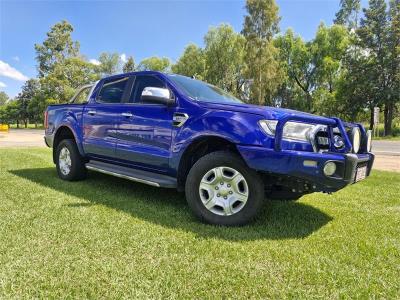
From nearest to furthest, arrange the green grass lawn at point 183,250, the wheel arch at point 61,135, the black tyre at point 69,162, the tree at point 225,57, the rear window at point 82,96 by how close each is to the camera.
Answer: the green grass lawn at point 183,250 < the black tyre at point 69,162 < the rear window at point 82,96 < the wheel arch at point 61,135 < the tree at point 225,57

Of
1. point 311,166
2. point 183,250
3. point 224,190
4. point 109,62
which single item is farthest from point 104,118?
point 109,62

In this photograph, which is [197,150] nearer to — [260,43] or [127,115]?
[127,115]

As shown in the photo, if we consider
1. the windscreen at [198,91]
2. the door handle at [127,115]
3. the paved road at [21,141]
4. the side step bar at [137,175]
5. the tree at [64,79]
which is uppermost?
the tree at [64,79]

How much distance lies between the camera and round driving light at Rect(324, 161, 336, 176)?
3.05m

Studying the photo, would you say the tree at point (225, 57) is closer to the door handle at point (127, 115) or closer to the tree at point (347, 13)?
the tree at point (347, 13)

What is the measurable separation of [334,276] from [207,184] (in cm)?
152

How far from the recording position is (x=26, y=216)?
359 centimetres

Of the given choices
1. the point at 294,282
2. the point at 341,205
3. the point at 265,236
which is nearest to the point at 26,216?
the point at 265,236

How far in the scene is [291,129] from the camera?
3.22 m

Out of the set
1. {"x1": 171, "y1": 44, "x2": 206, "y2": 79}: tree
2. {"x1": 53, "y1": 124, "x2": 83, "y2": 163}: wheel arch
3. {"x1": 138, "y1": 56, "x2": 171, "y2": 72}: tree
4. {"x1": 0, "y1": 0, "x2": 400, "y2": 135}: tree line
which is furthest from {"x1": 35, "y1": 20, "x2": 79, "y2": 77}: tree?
{"x1": 53, "y1": 124, "x2": 83, "y2": 163}: wheel arch

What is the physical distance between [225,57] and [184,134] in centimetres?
3575

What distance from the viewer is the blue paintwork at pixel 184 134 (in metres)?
3.12

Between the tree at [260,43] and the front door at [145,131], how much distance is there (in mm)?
28223

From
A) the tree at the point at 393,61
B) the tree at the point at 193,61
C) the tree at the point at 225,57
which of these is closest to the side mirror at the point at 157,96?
the tree at the point at 393,61
